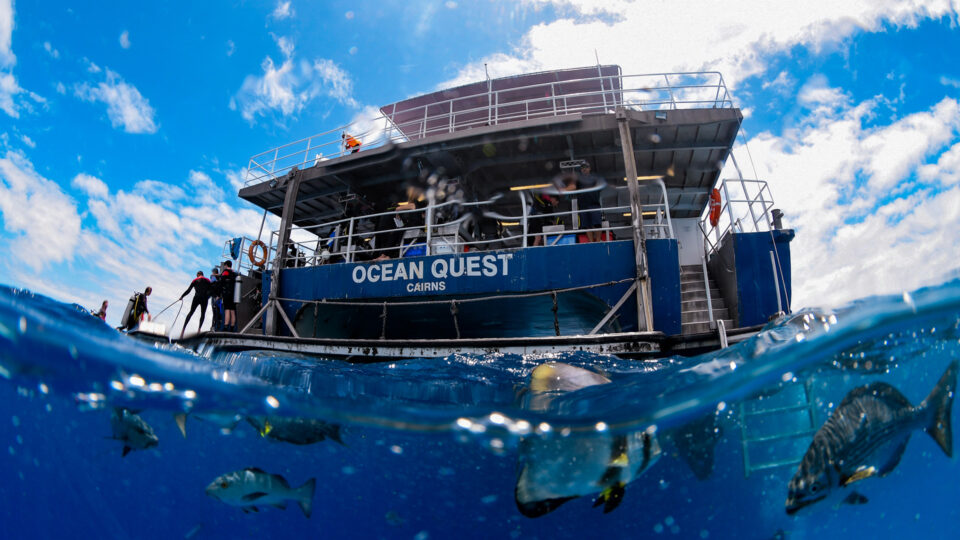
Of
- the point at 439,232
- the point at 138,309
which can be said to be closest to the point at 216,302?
the point at 138,309

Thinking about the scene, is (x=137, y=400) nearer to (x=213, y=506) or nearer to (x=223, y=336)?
(x=213, y=506)

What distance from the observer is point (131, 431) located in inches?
168

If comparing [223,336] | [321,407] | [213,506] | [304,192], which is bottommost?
[213,506]

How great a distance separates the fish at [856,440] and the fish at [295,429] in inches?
143

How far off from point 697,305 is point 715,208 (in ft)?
8.03

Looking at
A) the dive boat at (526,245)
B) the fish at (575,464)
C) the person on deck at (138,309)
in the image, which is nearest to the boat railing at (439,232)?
the dive boat at (526,245)

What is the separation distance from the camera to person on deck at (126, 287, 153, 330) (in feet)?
35.4

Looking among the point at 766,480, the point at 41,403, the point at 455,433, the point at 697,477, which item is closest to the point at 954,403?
the point at 766,480

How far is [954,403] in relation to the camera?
13.0 ft

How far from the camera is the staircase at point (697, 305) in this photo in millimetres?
7426

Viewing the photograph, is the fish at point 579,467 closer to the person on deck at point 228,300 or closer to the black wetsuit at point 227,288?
the person on deck at point 228,300

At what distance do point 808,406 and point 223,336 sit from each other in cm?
761

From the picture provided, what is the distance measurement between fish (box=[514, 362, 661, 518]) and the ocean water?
2cm

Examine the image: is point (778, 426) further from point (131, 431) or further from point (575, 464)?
point (131, 431)
